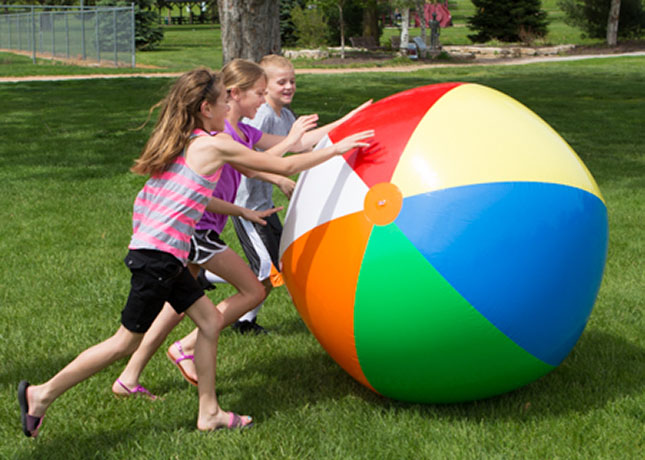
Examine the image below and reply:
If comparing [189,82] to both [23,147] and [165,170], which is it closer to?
[165,170]

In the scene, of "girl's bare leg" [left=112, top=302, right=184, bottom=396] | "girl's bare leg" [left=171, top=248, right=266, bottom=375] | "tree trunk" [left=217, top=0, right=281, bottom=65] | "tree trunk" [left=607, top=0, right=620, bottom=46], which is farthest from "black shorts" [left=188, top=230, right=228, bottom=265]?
"tree trunk" [left=607, top=0, right=620, bottom=46]

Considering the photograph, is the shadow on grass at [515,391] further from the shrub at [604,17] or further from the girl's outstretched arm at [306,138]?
the shrub at [604,17]

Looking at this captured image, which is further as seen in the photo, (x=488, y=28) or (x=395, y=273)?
(x=488, y=28)

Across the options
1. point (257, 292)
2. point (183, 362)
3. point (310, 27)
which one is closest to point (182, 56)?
point (310, 27)

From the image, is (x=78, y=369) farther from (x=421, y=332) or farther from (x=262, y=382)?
(x=421, y=332)

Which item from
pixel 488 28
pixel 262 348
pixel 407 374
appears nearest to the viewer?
pixel 407 374

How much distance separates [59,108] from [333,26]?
2823 cm

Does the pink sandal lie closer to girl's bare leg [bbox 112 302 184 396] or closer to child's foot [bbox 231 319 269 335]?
girl's bare leg [bbox 112 302 184 396]

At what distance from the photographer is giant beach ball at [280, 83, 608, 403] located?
11.4ft

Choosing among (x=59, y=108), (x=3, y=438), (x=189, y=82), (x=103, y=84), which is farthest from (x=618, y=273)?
(x=103, y=84)

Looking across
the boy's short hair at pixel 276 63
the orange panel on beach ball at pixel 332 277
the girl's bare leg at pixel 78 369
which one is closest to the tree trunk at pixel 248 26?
the boy's short hair at pixel 276 63

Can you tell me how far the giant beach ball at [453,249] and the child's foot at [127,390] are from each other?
1.07 meters

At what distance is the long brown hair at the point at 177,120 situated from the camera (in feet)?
11.9

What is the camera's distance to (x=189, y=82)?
145 inches
